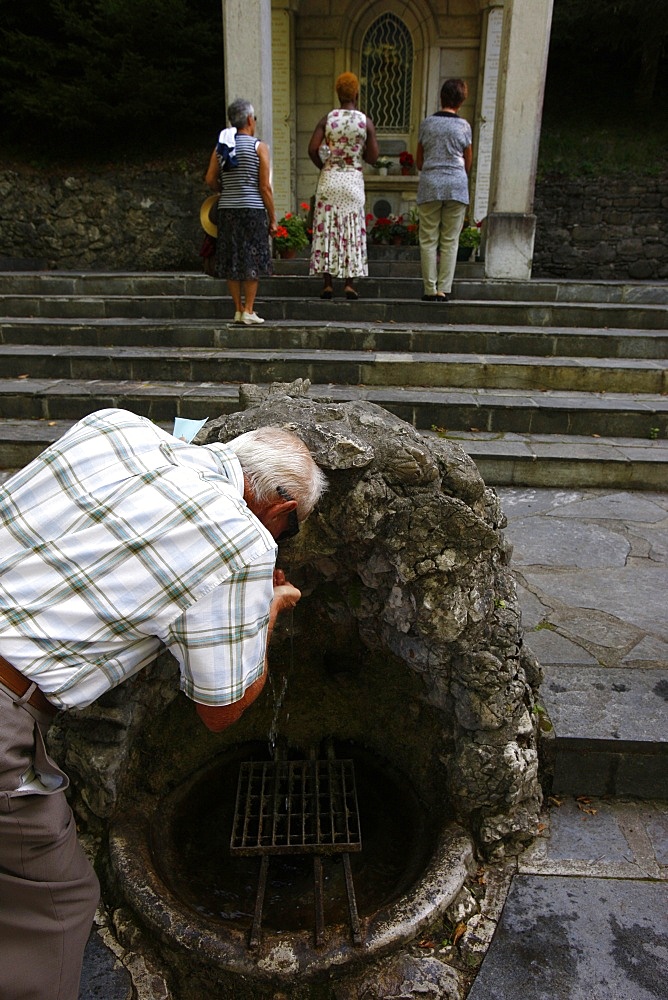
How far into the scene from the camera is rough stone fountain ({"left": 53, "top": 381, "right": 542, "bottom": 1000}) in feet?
6.12

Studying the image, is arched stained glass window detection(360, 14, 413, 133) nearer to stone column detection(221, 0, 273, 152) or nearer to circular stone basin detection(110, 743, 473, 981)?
stone column detection(221, 0, 273, 152)

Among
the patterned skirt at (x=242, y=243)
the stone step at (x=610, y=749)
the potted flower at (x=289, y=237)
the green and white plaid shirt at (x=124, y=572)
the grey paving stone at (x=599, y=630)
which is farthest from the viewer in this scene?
the potted flower at (x=289, y=237)

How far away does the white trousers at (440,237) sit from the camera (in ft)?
23.4

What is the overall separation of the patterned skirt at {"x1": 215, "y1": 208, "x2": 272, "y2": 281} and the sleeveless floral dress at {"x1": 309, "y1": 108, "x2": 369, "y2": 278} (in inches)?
36.3

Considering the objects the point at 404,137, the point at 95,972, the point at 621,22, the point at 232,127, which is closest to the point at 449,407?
the point at 232,127

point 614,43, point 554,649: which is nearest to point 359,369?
point 554,649

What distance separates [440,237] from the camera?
743 centimetres

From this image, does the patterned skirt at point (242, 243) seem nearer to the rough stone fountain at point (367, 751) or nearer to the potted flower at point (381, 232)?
the potted flower at point (381, 232)

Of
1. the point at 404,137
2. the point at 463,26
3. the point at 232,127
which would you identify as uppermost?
the point at 463,26

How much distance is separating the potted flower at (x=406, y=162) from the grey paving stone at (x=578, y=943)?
38.6 feet

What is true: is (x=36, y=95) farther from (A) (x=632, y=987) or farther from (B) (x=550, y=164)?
(A) (x=632, y=987)

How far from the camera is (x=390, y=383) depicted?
6414 millimetres

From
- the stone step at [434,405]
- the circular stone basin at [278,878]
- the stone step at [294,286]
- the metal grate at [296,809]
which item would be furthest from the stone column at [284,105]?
the circular stone basin at [278,878]

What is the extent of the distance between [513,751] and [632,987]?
661 millimetres
